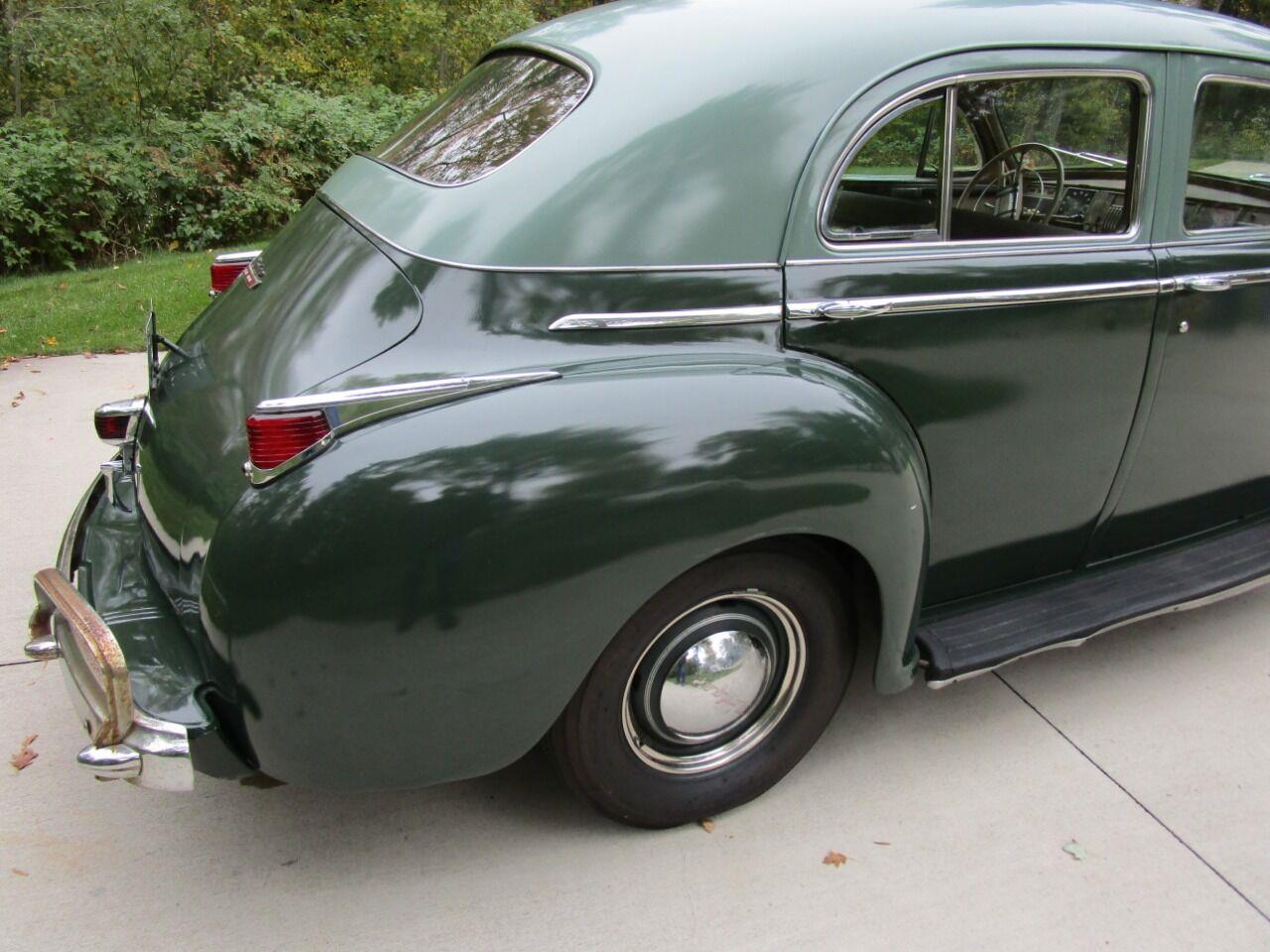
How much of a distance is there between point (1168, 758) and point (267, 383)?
2497 mm

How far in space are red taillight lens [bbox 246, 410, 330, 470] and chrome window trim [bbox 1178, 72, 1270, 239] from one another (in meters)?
2.26

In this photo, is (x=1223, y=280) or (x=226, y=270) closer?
(x=1223, y=280)

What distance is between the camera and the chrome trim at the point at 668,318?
2199 millimetres

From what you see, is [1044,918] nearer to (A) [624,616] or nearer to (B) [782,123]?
(A) [624,616]

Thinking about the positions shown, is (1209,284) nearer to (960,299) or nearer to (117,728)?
(960,299)

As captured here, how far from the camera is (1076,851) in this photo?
2516 mm

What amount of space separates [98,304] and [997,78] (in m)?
6.07

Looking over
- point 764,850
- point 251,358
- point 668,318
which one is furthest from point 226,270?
point 764,850

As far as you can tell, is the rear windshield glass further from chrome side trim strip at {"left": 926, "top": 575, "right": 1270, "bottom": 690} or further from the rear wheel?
chrome side trim strip at {"left": 926, "top": 575, "right": 1270, "bottom": 690}

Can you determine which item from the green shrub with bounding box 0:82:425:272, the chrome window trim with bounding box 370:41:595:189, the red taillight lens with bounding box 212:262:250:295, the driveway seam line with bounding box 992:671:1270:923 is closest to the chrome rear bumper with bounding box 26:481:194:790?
the chrome window trim with bounding box 370:41:595:189

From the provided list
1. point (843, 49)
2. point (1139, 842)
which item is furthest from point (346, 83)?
point (1139, 842)

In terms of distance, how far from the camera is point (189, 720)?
6.56 ft

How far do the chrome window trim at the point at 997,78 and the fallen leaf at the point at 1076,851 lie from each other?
4.80 ft

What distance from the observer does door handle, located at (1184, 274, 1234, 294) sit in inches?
109
